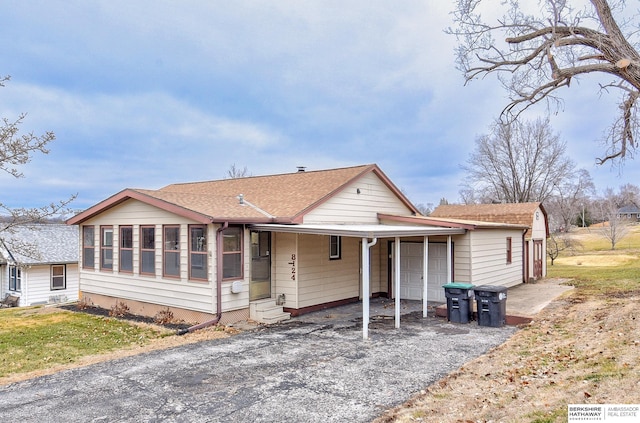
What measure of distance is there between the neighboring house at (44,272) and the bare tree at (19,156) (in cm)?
1278

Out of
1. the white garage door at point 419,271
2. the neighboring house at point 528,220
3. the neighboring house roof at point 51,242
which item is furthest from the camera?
the neighboring house roof at point 51,242

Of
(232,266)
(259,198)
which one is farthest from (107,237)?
(232,266)

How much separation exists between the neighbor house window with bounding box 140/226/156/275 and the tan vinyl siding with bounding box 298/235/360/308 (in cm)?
402

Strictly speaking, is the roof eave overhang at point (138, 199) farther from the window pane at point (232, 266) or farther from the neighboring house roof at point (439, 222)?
the neighboring house roof at point (439, 222)

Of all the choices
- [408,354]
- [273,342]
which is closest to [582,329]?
[408,354]

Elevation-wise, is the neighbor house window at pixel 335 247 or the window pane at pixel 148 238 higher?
the window pane at pixel 148 238

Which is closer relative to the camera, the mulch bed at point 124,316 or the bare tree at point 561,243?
the mulch bed at point 124,316

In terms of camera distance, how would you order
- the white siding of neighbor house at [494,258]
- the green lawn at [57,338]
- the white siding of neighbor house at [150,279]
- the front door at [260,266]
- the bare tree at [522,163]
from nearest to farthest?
the green lawn at [57,338], the white siding of neighbor house at [150,279], the front door at [260,266], the white siding of neighbor house at [494,258], the bare tree at [522,163]

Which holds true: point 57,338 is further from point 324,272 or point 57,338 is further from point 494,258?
point 494,258

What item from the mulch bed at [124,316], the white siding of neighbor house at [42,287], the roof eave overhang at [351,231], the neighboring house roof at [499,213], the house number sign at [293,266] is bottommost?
the white siding of neighbor house at [42,287]

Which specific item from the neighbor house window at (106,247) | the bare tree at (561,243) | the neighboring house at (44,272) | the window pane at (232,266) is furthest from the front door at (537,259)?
the neighboring house at (44,272)

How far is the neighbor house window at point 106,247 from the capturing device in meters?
12.8

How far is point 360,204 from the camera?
13.8 m

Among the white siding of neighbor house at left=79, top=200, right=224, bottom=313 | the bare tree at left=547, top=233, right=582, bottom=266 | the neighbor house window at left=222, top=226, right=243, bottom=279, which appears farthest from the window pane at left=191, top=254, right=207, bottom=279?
the bare tree at left=547, top=233, right=582, bottom=266
